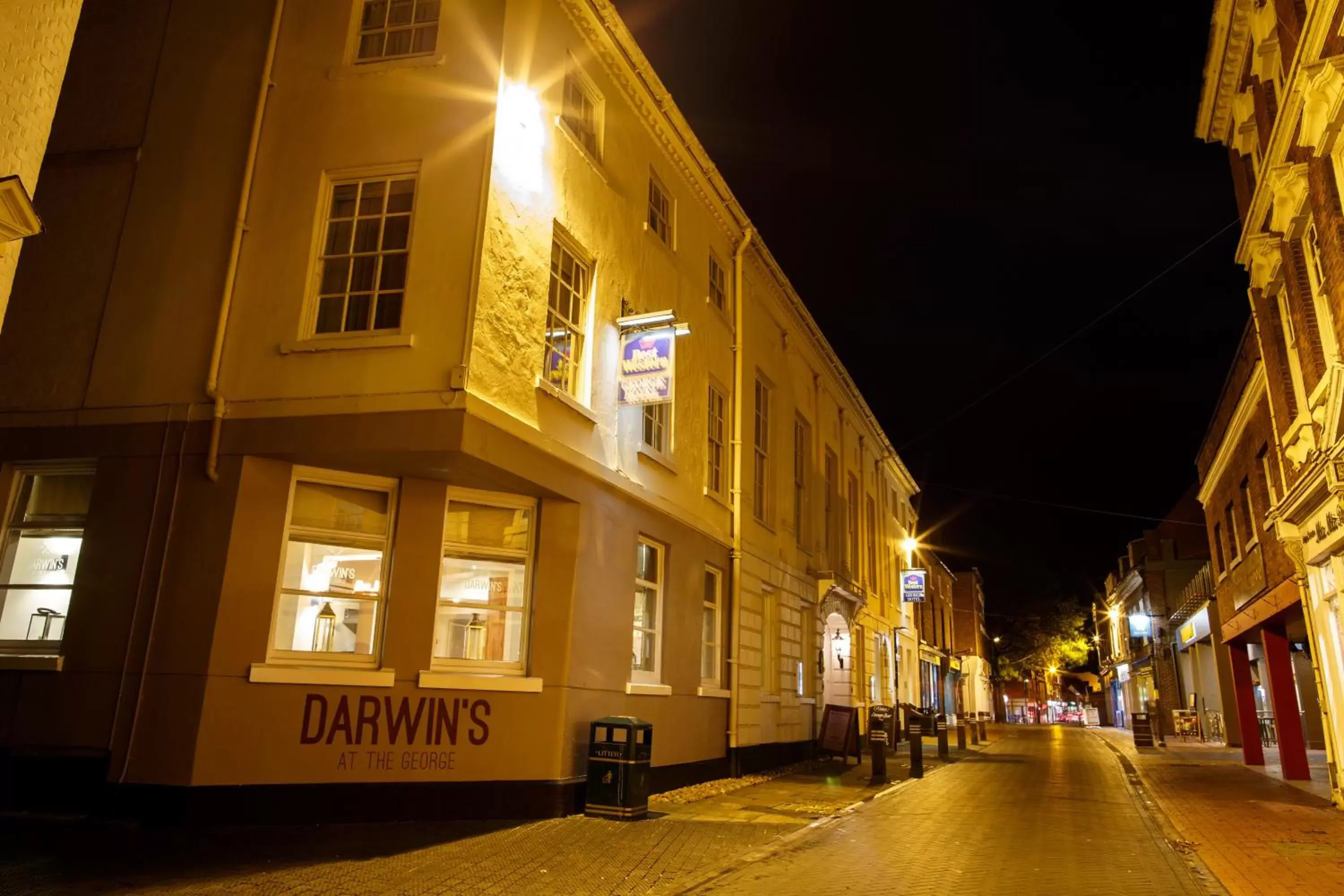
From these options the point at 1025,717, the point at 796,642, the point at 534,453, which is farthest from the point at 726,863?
the point at 1025,717

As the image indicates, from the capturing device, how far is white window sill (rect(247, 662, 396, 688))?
890 centimetres

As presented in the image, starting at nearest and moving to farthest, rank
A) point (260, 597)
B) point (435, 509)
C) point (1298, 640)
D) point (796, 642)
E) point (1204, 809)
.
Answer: point (260, 597)
point (435, 509)
point (1204, 809)
point (796, 642)
point (1298, 640)

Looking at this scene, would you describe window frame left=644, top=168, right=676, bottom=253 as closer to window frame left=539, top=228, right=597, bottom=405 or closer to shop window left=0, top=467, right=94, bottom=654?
window frame left=539, top=228, right=597, bottom=405

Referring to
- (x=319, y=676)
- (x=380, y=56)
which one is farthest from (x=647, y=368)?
(x=319, y=676)

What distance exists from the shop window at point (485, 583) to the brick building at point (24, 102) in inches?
187

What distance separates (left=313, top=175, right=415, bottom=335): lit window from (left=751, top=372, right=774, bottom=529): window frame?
904 centimetres

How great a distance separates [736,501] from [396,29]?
9.25 m

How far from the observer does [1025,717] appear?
72688 mm

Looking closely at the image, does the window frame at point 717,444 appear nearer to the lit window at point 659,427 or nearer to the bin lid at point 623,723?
the lit window at point 659,427

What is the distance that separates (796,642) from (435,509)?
1109 cm

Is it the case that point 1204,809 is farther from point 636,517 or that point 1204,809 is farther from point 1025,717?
point 1025,717

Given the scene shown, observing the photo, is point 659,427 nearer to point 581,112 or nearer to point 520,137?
point 581,112

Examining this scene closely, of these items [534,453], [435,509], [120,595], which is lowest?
[120,595]

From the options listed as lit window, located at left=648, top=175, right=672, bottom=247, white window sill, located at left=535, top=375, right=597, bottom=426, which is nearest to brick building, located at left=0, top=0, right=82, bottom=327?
white window sill, located at left=535, top=375, right=597, bottom=426
